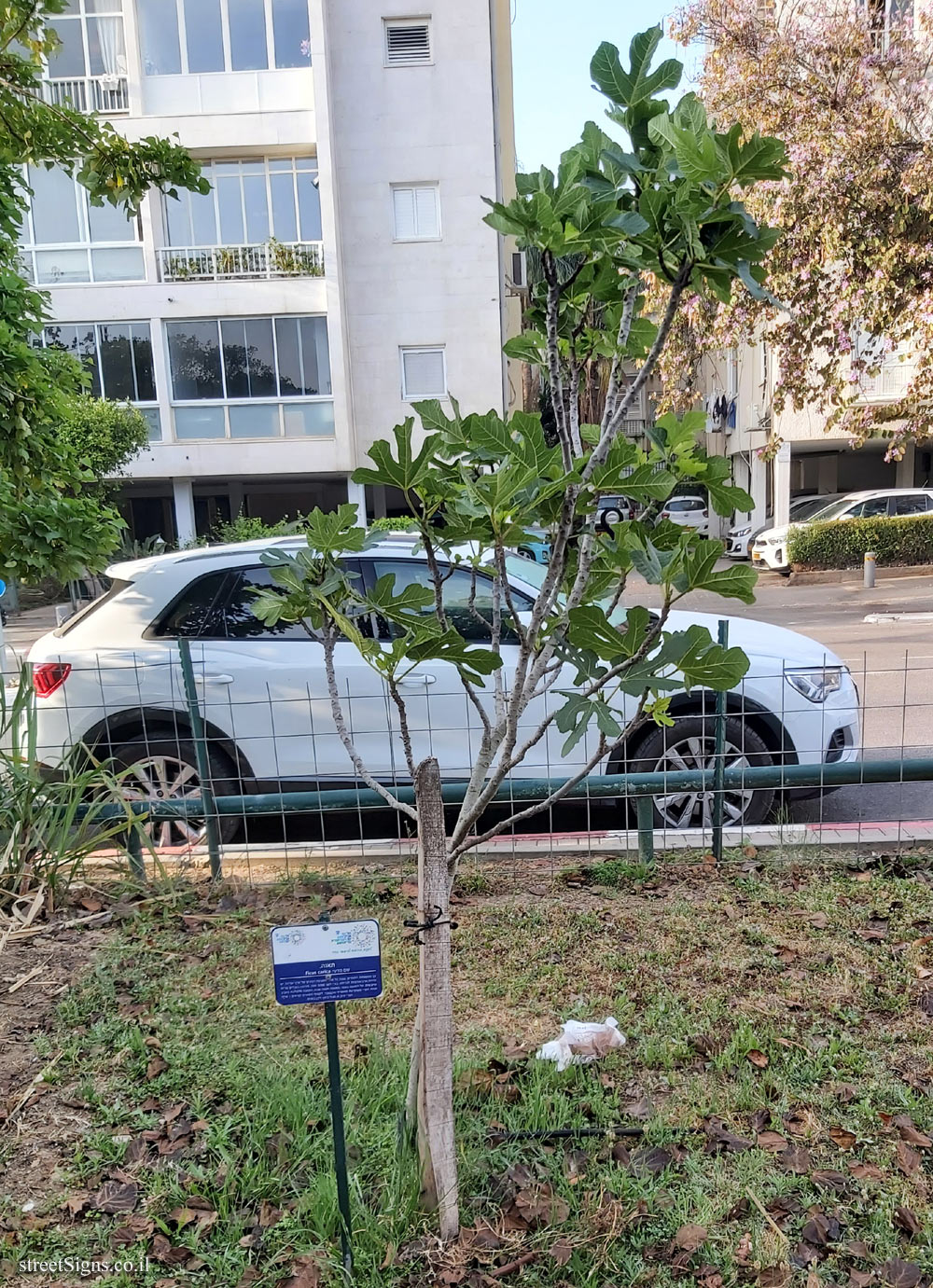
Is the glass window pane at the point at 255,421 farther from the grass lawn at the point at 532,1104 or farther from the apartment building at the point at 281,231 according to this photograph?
the grass lawn at the point at 532,1104

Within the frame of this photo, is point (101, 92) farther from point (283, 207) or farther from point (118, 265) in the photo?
point (283, 207)

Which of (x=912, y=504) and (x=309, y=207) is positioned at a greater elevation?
(x=309, y=207)

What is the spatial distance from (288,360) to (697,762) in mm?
18461

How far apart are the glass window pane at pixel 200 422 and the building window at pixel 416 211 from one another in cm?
584

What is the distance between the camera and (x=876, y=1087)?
2652 mm

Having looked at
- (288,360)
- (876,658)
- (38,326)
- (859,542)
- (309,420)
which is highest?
(288,360)

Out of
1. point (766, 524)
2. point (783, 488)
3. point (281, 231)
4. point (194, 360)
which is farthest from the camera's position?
point (766, 524)

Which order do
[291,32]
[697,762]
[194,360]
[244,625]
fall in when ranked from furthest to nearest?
[194,360]
[291,32]
[244,625]
[697,762]

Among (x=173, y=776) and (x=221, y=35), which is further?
(x=221, y=35)

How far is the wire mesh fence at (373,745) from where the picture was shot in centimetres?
454

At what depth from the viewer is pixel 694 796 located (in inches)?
190

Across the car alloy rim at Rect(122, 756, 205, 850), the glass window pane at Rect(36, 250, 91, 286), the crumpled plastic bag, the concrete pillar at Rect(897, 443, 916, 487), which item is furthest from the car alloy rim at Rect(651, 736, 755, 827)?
the concrete pillar at Rect(897, 443, 916, 487)

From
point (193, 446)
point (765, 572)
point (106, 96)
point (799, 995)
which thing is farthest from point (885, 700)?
point (106, 96)

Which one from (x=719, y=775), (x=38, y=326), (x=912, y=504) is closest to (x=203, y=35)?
(x=912, y=504)
